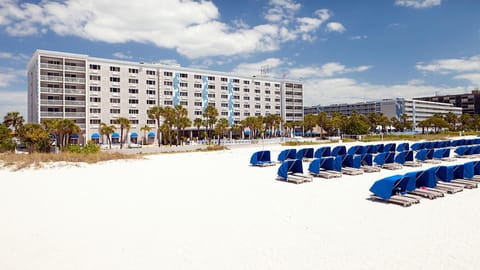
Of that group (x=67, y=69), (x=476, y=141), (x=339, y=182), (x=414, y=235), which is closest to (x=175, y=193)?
(x=339, y=182)

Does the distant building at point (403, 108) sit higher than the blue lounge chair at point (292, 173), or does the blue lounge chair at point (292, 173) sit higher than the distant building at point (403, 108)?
the distant building at point (403, 108)

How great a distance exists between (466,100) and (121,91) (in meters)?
186

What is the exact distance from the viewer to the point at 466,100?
17588cm

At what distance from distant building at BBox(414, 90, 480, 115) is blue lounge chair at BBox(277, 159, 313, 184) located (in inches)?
7650

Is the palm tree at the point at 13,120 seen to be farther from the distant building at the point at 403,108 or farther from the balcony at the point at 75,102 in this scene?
the distant building at the point at 403,108

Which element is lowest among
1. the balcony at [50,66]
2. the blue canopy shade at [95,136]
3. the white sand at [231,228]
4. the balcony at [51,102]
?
the white sand at [231,228]

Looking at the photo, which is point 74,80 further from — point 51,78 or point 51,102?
point 51,102

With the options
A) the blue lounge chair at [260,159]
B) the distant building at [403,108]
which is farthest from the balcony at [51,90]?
the distant building at [403,108]

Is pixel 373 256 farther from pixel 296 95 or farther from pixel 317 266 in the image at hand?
pixel 296 95

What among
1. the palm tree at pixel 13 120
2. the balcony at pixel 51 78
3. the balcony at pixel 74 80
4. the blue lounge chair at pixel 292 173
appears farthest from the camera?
the balcony at pixel 74 80

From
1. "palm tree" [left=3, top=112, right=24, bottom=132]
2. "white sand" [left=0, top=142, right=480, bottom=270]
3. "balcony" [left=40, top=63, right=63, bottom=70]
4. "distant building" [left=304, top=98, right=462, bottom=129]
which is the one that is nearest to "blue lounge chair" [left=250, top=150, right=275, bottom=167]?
"white sand" [left=0, top=142, right=480, bottom=270]

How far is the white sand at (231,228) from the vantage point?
741 centimetres

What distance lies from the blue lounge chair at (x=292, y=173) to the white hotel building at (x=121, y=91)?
185 ft

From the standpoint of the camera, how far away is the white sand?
741cm
